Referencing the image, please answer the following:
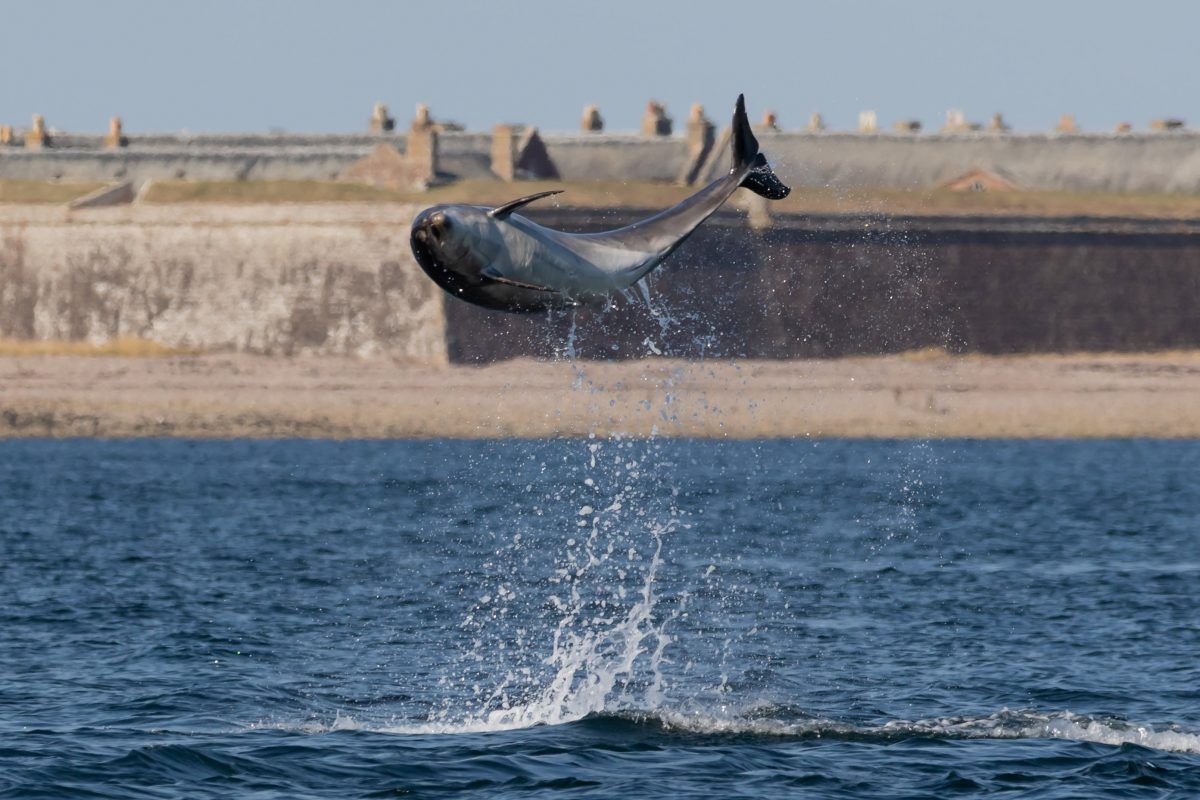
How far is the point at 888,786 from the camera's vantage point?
1948cm

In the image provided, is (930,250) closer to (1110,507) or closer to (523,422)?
(523,422)

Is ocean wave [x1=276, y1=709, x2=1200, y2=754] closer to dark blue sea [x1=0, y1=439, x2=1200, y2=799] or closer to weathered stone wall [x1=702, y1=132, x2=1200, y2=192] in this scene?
dark blue sea [x1=0, y1=439, x2=1200, y2=799]

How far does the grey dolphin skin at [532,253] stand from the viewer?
14.0 m

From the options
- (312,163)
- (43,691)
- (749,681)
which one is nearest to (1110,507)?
(749,681)

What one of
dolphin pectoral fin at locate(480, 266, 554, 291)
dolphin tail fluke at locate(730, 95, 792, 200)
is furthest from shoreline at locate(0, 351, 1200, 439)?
dolphin pectoral fin at locate(480, 266, 554, 291)

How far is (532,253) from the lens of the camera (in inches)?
575

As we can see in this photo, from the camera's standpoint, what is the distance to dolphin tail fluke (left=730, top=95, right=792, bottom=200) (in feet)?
56.9

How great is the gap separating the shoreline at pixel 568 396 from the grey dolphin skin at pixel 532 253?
186 feet

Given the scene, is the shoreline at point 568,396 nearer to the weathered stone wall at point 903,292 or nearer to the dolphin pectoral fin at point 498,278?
the weathered stone wall at point 903,292

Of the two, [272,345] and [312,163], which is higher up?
[312,163]

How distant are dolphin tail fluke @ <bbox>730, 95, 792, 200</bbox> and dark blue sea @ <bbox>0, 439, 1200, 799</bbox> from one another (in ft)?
18.1

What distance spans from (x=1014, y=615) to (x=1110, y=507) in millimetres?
23909

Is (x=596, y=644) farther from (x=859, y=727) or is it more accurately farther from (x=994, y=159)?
(x=994, y=159)

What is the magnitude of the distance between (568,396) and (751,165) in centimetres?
5658
